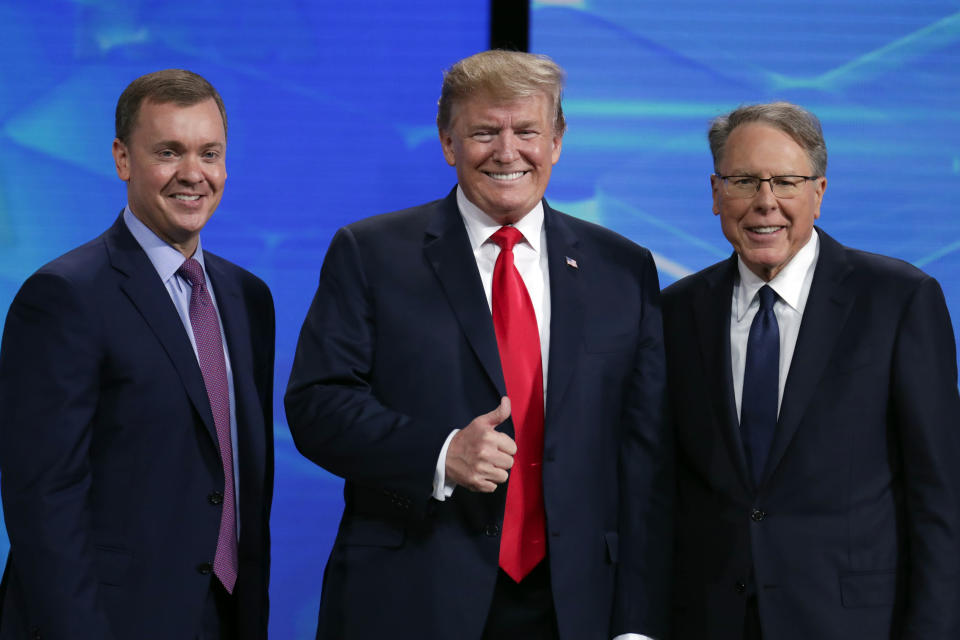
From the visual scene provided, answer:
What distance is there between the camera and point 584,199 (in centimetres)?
362

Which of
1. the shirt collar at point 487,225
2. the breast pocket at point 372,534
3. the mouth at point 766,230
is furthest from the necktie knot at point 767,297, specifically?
the breast pocket at point 372,534

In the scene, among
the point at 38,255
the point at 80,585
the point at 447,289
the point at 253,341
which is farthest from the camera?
the point at 38,255

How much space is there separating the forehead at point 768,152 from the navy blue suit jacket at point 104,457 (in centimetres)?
120

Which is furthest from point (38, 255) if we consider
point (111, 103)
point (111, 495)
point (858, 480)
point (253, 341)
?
point (858, 480)

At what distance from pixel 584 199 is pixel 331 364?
1.72 meters

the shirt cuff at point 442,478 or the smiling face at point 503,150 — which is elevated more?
the smiling face at point 503,150

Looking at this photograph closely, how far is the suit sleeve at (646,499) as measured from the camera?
84.7 inches

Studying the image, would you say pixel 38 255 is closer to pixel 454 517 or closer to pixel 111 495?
pixel 111 495

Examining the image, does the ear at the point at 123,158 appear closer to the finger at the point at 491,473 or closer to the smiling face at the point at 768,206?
the finger at the point at 491,473

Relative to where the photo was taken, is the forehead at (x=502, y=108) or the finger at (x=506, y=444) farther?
the forehead at (x=502, y=108)

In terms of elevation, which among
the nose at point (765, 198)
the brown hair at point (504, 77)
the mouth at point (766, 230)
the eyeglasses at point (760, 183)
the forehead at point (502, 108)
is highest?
the brown hair at point (504, 77)

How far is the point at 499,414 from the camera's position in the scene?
6.51 feet

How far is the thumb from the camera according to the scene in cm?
197

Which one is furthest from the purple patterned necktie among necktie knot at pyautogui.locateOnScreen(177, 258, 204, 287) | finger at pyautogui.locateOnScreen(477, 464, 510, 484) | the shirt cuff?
finger at pyautogui.locateOnScreen(477, 464, 510, 484)
